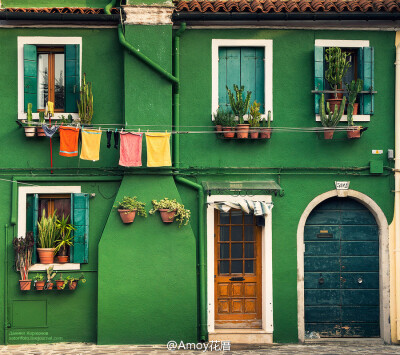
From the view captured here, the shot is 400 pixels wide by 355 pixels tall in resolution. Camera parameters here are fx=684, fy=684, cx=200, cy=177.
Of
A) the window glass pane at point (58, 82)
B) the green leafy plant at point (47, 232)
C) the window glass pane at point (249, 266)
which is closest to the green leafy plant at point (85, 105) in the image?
the window glass pane at point (58, 82)

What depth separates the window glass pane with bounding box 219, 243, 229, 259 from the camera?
14406 millimetres

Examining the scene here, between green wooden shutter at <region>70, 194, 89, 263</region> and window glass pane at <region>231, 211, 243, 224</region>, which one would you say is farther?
window glass pane at <region>231, 211, 243, 224</region>

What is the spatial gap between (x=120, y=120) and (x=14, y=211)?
2.86m

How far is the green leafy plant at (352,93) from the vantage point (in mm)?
13875

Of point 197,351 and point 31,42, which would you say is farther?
point 31,42

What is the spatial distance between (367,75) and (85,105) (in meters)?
5.84

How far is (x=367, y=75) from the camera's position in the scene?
14.2 m

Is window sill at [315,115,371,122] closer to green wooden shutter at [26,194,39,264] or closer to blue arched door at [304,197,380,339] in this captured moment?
blue arched door at [304,197,380,339]

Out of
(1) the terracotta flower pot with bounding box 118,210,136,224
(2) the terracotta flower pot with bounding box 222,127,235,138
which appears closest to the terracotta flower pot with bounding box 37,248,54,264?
(1) the terracotta flower pot with bounding box 118,210,136,224

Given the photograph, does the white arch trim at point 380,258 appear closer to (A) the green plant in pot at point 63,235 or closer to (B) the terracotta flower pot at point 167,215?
(B) the terracotta flower pot at point 167,215

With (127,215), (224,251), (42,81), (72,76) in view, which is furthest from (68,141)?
(224,251)

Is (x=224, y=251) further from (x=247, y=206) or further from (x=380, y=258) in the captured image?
(x=380, y=258)

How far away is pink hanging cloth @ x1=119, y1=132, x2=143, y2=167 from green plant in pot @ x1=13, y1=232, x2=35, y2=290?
2.50 meters

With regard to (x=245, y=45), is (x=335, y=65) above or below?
below
